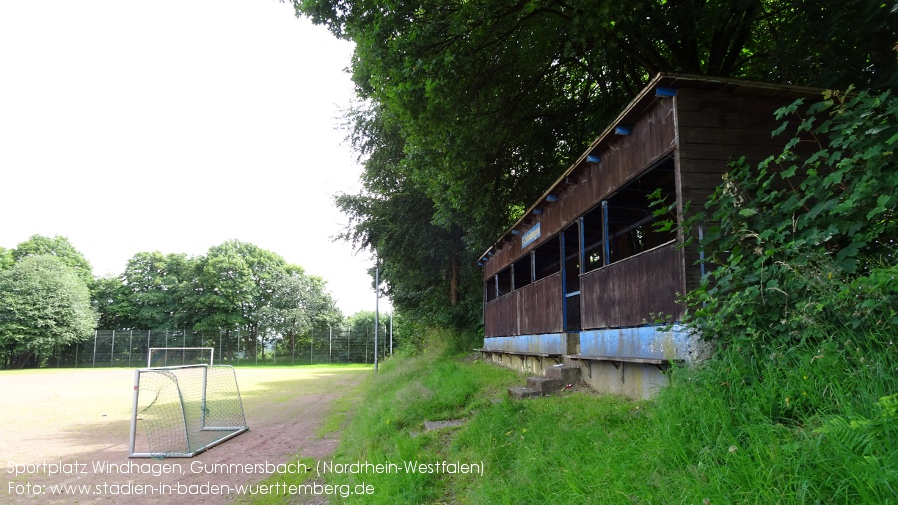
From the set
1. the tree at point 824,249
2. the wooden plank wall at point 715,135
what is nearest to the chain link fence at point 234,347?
the wooden plank wall at point 715,135

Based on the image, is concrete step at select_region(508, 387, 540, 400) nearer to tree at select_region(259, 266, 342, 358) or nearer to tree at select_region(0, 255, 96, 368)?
tree at select_region(259, 266, 342, 358)

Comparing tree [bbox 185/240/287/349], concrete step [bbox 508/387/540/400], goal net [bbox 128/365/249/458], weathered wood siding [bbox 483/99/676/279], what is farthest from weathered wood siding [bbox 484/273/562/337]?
tree [bbox 185/240/287/349]

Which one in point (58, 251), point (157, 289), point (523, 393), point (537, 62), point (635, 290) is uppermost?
point (58, 251)

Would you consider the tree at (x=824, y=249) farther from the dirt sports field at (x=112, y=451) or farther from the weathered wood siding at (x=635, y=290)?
the dirt sports field at (x=112, y=451)

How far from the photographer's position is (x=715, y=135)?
6328 mm

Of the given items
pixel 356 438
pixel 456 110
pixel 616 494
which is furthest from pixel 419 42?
pixel 616 494

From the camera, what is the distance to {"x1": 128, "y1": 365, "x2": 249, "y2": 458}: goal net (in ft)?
33.8

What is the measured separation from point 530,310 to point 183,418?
7.60 m

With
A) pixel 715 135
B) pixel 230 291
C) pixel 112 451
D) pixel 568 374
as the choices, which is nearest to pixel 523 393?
pixel 568 374

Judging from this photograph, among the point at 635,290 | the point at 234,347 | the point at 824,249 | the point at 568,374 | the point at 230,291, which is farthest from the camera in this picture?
the point at 230,291

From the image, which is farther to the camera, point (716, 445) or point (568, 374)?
point (568, 374)

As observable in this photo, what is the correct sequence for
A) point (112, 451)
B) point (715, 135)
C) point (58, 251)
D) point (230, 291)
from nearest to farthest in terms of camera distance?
point (715, 135)
point (112, 451)
point (230, 291)
point (58, 251)

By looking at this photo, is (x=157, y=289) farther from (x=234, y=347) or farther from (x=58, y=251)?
(x=58, y=251)

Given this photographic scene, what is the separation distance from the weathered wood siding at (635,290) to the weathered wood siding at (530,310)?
1833 millimetres
